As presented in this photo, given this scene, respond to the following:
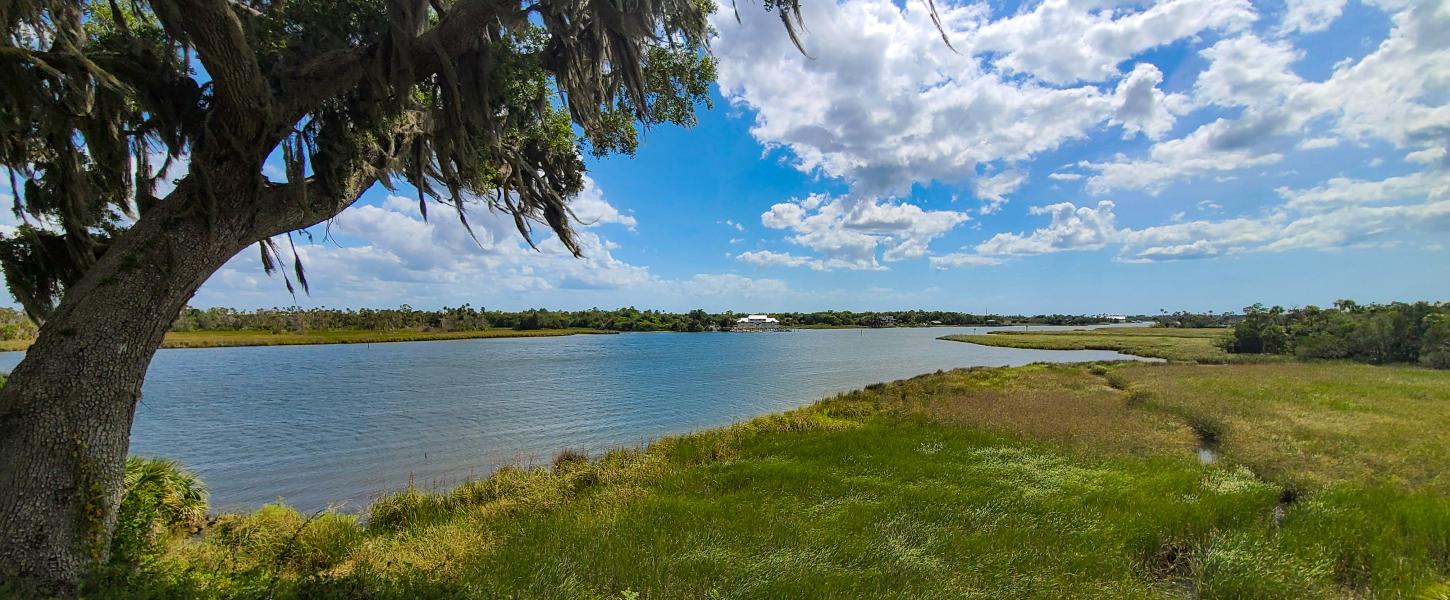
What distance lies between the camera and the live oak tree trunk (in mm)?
4746

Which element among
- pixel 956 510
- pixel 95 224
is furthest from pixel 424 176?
pixel 956 510

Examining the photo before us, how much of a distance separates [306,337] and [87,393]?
146 m

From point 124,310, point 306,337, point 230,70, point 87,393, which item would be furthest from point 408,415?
point 306,337

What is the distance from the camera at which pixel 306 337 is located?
122m

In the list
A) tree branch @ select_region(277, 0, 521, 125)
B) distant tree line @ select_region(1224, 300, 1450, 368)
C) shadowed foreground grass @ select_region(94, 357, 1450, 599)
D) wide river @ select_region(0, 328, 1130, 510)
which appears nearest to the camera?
tree branch @ select_region(277, 0, 521, 125)

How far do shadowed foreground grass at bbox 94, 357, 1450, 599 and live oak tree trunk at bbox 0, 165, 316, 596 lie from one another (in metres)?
0.76

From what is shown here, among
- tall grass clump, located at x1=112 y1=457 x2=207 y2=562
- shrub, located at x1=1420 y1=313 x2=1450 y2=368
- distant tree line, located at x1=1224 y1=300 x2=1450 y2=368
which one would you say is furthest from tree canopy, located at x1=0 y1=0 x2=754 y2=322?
distant tree line, located at x1=1224 y1=300 x2=1450 y2=368

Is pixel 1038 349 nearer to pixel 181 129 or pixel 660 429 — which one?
pixel 660 429

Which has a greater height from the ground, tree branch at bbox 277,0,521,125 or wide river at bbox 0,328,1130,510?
tree branch at bbox 277,0,521,125

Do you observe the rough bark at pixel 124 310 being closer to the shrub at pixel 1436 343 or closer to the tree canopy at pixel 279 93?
the tree canopy at pixel 279 93

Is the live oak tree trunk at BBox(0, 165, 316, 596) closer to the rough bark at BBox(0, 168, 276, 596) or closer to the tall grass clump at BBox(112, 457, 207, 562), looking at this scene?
the rough bark at BBox(0, 168, 276, 596)

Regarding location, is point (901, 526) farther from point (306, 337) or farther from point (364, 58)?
point (306, 337)

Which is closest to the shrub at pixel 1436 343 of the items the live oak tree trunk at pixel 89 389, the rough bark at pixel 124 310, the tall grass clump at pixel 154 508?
the rough bark at pixel 124 310

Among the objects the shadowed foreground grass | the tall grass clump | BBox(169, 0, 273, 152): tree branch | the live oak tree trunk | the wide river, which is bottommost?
the wide river
